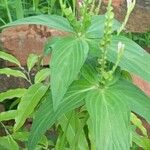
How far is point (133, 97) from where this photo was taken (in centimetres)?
116

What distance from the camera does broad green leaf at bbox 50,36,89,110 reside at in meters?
1.08

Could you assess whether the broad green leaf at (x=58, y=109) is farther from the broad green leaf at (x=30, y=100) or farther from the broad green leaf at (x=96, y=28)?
the broad green leaf at (x=30, y=100)

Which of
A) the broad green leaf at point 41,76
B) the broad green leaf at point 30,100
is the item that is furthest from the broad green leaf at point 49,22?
the broad green leaf at point 41,76

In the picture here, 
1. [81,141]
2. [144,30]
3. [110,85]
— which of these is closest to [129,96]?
[110,85]

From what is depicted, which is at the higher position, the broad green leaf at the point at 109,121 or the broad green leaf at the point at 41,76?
the broad green leaf at the point at 109,121

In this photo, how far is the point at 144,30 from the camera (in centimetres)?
279

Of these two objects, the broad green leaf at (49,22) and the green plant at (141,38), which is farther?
the green plant at (141,38)

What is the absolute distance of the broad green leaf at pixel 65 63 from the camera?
3.56 ft

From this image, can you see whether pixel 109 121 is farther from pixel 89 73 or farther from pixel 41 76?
pixel 41 76

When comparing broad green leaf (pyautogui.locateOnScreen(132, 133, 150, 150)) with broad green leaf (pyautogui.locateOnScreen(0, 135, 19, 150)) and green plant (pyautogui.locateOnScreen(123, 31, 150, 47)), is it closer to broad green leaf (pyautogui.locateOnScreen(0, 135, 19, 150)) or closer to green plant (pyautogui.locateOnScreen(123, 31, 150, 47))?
broad green leaf (pyautogui.locateOnScreen(0, 135, 19, 150))

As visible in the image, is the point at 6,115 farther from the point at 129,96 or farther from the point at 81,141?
the point at 129,96

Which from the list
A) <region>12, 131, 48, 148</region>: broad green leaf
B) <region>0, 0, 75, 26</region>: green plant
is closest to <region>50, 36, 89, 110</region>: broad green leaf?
<region>12, 131, 48, 148</region>: broad green leaf

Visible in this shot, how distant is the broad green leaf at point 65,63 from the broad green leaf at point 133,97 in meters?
0.11

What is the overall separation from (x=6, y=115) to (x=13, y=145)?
0.35 feet
